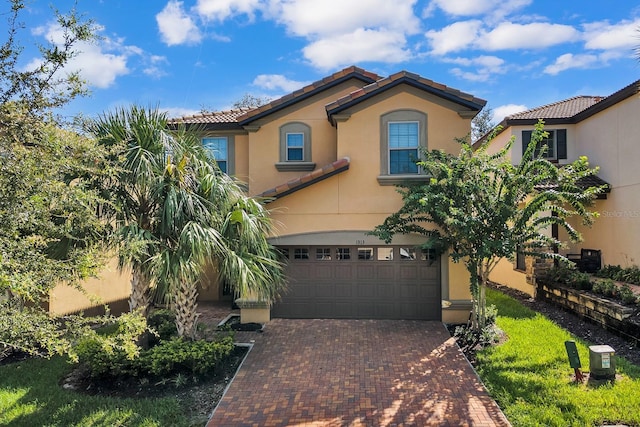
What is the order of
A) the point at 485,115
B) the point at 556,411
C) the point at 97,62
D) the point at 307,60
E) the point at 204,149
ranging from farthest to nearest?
the point at 485,115 → the point at 307,60 → the point at 204,149 → the point at 97,62 → the point at 556,411

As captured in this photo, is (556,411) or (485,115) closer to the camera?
(556,411)

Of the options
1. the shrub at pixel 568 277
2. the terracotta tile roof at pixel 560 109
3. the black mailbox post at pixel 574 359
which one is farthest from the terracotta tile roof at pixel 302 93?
the black mailbox post at pixel 574 359

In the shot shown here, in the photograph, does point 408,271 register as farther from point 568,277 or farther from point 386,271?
point 568,277

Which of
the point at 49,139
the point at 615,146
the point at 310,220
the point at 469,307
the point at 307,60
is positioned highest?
the point at 307,60

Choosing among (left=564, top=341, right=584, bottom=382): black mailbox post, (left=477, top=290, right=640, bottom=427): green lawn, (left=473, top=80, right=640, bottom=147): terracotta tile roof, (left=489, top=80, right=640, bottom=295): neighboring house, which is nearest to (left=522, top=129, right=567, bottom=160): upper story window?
(left=489, top=80, right=640, bottom=295): neighboring house

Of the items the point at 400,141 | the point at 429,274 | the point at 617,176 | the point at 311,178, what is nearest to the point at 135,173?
the point at 311,178

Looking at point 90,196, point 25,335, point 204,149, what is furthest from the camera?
point 204,149

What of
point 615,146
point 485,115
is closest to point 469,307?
point 615,146

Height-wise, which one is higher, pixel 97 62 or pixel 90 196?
pixel 97 62

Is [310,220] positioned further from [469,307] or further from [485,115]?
[485,115]

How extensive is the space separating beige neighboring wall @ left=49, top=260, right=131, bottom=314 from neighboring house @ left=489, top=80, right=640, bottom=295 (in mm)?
14732

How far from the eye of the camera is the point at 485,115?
121 ft

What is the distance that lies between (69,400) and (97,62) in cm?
614

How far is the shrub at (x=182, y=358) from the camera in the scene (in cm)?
771
